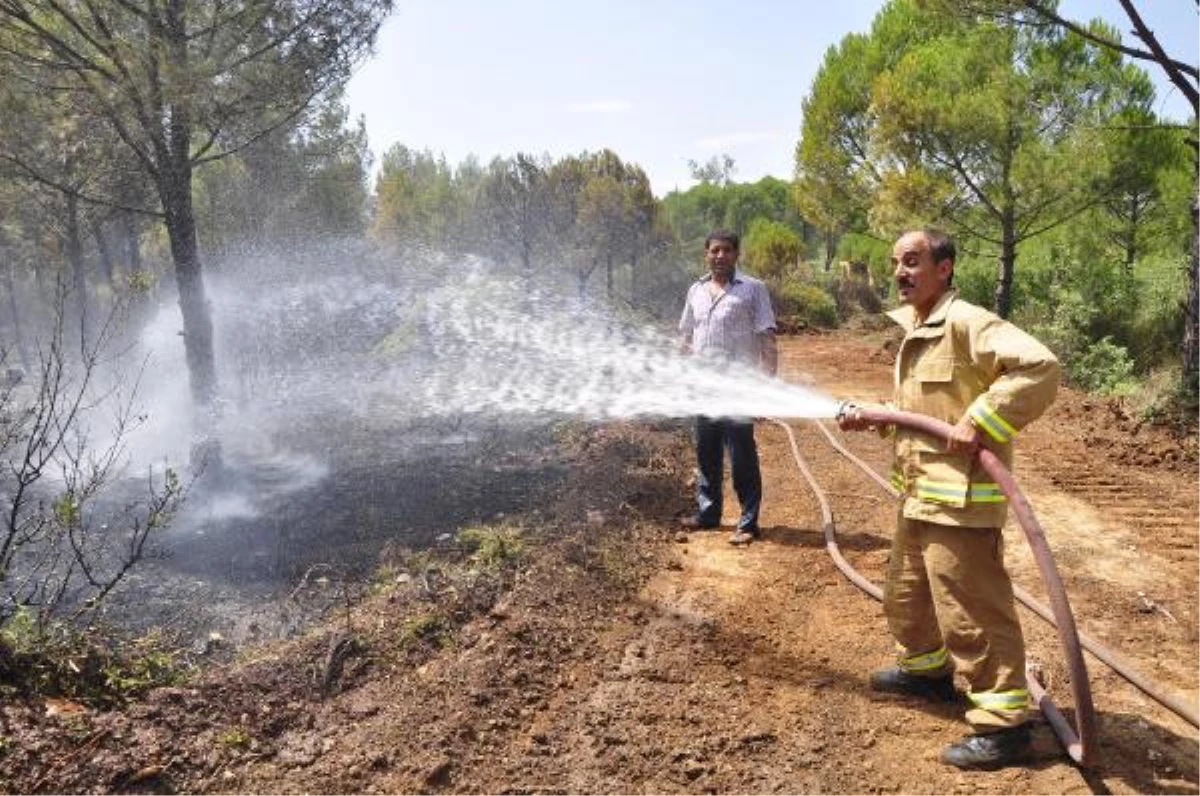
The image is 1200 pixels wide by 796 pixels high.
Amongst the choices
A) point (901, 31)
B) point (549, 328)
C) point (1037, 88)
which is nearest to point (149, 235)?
point (549, 328)

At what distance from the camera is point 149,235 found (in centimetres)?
3312

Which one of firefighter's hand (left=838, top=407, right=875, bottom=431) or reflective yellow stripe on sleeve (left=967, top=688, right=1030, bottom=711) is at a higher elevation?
firefighter's hand (left=838, top=407, right=875, bottom=431)

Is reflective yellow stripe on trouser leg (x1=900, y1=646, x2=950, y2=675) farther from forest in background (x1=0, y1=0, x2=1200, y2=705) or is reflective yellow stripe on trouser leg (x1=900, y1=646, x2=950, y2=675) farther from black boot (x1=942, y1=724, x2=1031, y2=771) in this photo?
forest in background (x1=0, y1=0, x2=1200, y2=705)

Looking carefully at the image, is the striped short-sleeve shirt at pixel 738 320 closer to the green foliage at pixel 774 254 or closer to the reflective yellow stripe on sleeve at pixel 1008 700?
the reflective yellow stripe on sleeve at pixel 1008 700

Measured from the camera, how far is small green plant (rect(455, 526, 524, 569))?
4.98 meters

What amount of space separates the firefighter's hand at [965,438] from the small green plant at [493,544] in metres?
2.88

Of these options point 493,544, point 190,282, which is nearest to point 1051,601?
point 493,544

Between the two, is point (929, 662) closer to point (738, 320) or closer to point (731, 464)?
point (731, 464)

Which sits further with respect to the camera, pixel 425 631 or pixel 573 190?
pixel 573 190

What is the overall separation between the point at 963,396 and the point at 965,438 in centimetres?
29

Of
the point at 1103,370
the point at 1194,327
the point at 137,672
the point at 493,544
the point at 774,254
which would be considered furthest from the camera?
the point at 774,254

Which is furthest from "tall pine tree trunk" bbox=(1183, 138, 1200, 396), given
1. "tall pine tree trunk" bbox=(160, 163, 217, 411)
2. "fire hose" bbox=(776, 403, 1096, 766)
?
"tall pine tree trunk" bbox=(160, 163, 217, 411)

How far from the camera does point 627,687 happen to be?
3.60 meters

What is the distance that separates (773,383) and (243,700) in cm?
362
